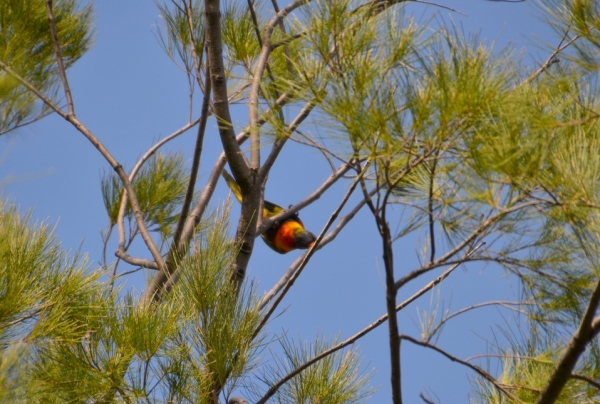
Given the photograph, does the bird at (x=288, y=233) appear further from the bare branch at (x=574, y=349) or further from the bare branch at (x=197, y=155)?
the bare branch at (x=574, y=349)

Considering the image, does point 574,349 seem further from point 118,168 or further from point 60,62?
point 60,62

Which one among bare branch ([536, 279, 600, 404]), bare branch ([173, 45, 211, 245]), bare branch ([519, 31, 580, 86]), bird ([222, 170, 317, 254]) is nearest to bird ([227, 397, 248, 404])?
bare branch ([173, 45, 211, 245])

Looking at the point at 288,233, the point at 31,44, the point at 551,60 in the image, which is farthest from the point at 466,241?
the point at 288,233

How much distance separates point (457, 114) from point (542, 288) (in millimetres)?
348

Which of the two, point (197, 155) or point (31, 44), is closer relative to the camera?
point (197, 155)

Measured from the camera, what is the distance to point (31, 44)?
2092 millimetres

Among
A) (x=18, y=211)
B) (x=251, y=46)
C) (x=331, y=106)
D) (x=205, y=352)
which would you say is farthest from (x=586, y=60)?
(x=18, y=211)

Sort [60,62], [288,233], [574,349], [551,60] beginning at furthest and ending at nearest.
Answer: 1. [288,233]
2. [60,62]
3. [551,60]
4. [574,349]

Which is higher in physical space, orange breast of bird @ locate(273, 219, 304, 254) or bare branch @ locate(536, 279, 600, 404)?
orange breast of bird @ locate(273, 219, 304, 254)

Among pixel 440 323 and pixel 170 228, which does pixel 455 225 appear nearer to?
pixel 440 323

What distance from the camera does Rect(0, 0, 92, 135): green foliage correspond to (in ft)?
6.47

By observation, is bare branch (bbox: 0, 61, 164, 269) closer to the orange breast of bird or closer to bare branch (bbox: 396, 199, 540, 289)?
bare branch (bbox: 396, 199, 540, 289)

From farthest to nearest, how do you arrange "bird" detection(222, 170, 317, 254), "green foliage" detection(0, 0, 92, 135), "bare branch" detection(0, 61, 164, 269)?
"bird" detection(222, 170, 317, 254) → "green foliage" detection(0, 0, 92, 135) → "bare branch" detection(0, 61, 164, 269)

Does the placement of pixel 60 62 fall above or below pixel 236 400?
above
